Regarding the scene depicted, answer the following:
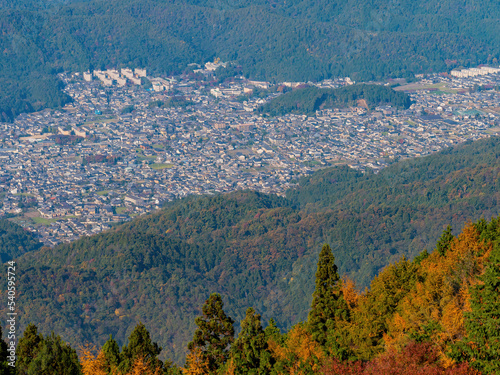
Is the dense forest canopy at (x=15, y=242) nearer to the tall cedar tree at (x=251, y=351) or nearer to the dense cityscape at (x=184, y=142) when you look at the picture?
the dense cityscape at (x=184, y=142)

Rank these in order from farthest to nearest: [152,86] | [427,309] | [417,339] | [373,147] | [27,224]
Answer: [152,86]
[373,147]
[27,224]
[427,309]
[417,339]

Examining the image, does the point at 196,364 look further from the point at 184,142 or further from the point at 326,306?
the point at 184,142

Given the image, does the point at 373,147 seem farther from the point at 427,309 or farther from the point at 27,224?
the point at 427,309

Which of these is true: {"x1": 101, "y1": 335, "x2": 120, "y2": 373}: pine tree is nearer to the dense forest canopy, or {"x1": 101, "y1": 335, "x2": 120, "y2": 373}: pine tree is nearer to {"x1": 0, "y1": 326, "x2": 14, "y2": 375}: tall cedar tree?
{"x1": 0, "y1": 326, "x2": 14, "y2": 375}: tall cedar tree

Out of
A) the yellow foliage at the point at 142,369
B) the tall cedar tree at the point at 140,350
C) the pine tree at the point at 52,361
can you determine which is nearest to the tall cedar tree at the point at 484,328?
the yellow foliage at the point at 142,369

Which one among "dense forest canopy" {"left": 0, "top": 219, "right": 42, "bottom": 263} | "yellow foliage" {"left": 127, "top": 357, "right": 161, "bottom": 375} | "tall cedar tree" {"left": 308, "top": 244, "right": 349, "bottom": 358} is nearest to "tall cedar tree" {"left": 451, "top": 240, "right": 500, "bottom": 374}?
"tall cedar tree" {"left": 308, "top": 244, "right": 349, "bottom": 358}

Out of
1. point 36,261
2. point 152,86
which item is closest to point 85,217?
point 36,261

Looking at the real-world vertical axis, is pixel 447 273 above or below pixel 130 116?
above
